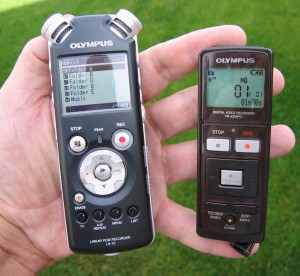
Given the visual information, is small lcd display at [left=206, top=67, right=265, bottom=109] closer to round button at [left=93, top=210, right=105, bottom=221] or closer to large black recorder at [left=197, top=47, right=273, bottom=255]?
large black recorder at [left=197, top=47, right=273, bottom=255]

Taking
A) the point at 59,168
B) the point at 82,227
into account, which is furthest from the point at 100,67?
the point at 82,227

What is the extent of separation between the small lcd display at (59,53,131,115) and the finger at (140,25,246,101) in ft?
0.54

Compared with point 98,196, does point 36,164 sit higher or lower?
higher

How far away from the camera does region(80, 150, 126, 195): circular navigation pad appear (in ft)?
6.38

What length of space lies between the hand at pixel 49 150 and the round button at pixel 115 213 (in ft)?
0.78

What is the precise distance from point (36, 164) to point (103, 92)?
44 centimetres

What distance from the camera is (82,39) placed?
6.36ft

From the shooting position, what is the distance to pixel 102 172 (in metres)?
1.94

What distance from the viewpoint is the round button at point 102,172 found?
1.94 meters

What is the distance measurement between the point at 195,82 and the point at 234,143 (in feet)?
5.67

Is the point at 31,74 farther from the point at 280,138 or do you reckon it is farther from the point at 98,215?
the point at 280,138

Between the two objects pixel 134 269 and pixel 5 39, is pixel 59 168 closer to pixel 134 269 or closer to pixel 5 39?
pixel 134 269

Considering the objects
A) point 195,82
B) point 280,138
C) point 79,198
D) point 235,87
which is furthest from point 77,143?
point 195,82

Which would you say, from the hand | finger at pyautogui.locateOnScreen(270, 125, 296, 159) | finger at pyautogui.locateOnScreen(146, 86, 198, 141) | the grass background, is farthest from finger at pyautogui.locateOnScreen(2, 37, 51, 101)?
the grass background
